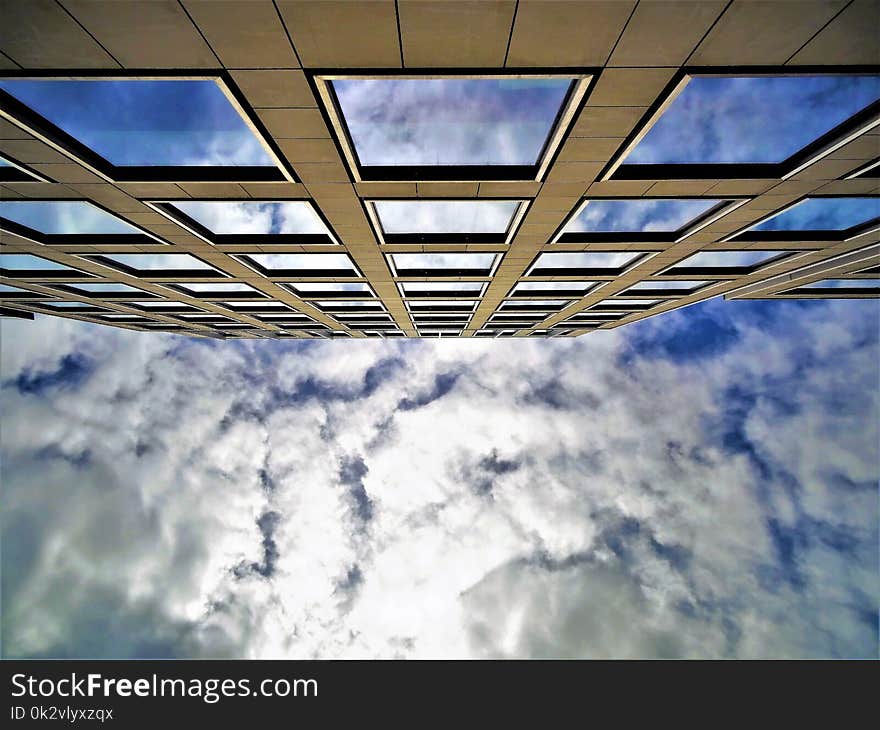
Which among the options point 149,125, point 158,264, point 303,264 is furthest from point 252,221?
point 158,264

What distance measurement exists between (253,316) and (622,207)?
2193cm

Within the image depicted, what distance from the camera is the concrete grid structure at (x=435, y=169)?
5.50 metres

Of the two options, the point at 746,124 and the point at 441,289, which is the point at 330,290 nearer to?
the point at 441,289

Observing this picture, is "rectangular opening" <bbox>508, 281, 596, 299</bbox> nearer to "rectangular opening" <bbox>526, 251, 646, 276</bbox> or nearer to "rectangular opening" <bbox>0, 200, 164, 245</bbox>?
"rectangular opening" <bbox>526, 251, 646, 276</bbox>

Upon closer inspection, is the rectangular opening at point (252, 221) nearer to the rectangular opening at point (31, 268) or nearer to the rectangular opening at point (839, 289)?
the rectangular opening at point (31, 268)

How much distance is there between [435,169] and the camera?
9133mm

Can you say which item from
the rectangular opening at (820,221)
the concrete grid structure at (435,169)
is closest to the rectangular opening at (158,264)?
the concrete grid structure at (435,169)

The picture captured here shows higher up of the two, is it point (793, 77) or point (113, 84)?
point (113, 84)

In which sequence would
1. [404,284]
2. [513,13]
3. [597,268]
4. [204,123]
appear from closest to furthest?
[513,13], [204,123], [597,268], [404,284]

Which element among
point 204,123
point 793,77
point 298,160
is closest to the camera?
point 793,77

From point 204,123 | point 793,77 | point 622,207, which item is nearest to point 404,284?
point 622,207

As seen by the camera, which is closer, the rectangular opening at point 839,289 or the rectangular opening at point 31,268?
the rectangular opening at point 31,268

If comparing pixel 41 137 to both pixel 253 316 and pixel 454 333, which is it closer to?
pixel 253 316

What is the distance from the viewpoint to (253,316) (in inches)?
989
